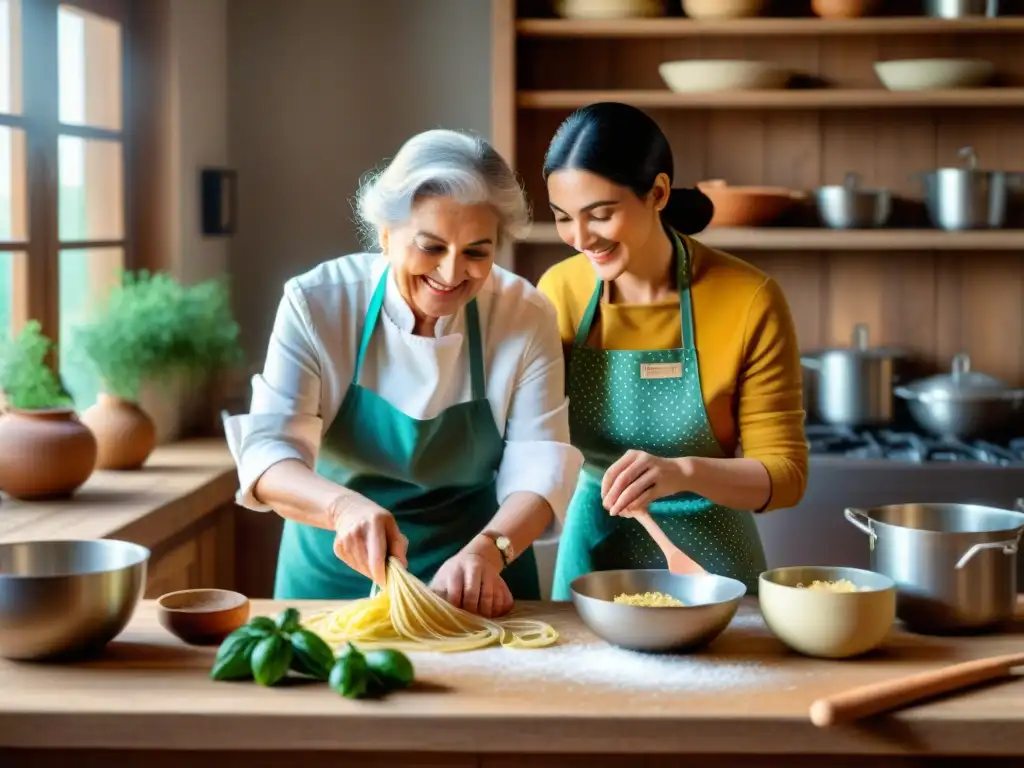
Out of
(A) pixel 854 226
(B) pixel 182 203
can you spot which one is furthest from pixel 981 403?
(B) pixel 182 203

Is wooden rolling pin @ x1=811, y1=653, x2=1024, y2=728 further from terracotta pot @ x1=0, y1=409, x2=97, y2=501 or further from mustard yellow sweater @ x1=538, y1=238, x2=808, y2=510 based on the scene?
terracotta pot @ x1=0, y1=409, x2=97, y2=501

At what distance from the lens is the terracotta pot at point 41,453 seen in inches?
114

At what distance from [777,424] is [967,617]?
0.55 meters

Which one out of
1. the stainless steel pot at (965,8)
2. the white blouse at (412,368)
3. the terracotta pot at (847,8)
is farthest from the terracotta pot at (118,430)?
the stainless steel pot at (965,8)

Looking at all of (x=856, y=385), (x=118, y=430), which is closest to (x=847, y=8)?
(x=856, y=385)

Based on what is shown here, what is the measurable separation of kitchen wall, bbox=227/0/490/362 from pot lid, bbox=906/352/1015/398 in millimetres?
1595

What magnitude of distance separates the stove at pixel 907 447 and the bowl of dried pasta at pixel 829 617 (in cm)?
197

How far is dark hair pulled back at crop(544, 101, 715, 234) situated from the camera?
7.34ft

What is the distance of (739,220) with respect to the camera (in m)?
4.00

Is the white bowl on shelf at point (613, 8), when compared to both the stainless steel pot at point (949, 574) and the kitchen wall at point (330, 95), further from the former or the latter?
the stainless steel pot at point (949, 574)

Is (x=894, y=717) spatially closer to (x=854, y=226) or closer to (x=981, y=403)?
(x=981, y=403)

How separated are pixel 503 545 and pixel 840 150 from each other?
2.69 metres

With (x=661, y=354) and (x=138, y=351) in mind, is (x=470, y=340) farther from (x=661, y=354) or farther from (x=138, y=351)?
(x=138, y=351)

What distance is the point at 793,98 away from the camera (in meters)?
3.97
